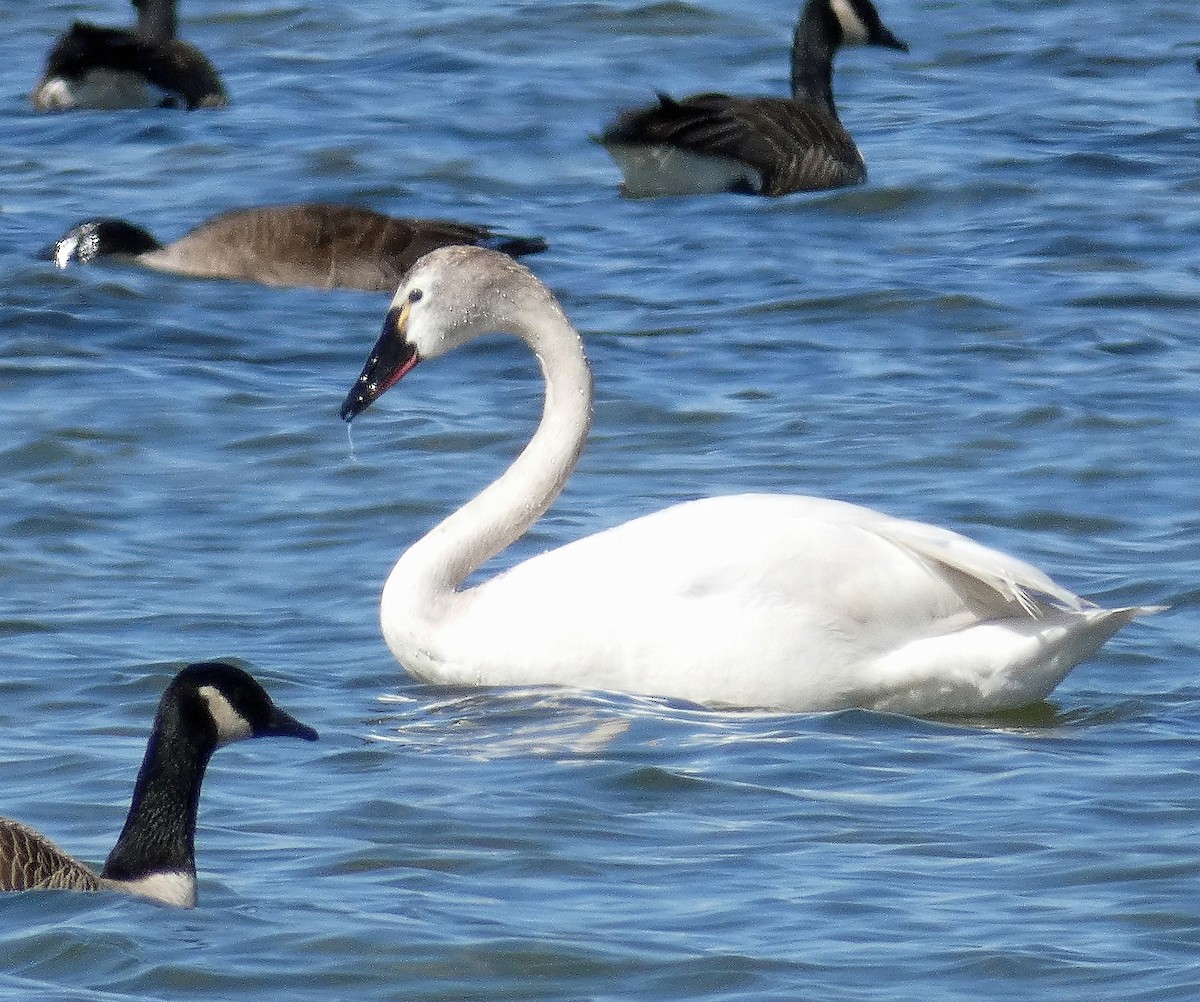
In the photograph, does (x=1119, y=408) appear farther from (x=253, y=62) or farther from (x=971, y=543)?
(x=253, y=62)

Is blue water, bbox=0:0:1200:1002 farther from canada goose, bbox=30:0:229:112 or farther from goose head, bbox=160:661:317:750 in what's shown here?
goose head, bbox=160:661:317:750

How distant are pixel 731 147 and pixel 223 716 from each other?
9425 mm

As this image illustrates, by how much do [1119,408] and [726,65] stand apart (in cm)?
892

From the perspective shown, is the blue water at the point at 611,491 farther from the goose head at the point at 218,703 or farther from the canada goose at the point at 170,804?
the goose head at the point at 218,703

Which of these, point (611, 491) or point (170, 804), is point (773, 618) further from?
point (611, 491)

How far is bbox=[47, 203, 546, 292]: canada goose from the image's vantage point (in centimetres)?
1347

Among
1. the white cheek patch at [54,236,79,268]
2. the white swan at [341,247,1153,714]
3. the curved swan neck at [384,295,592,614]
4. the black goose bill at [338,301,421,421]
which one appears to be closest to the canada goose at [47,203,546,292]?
the white cheek patch at [54,236,79,268]

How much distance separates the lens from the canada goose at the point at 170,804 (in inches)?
238

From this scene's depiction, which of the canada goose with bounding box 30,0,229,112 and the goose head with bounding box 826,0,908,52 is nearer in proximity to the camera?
the canada goose with bounding box 30,0,229,112

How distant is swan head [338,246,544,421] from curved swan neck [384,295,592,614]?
48 mm

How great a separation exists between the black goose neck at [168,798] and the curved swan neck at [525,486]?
1.75 meters

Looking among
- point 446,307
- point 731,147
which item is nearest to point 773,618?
point 446,307

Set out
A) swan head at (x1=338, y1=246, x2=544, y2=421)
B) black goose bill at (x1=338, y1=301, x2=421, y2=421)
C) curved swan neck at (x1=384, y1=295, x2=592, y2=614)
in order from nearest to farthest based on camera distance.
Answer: curved swan neck at (x1=384, y1=295, x2=592, y2=614)
swan head at (x1=338, y1=246, x2=544, y2=421)
black goose bill at (x1=338, y1=301, x2=421, y2=421)

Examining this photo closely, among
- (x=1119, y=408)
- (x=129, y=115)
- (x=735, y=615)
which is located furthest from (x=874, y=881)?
(x=129, y=115)
